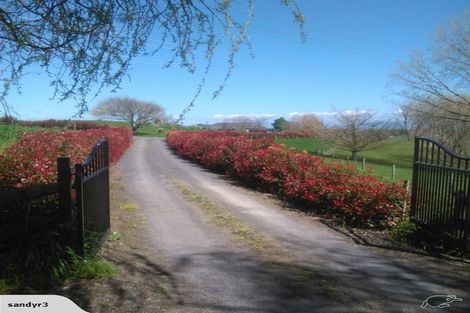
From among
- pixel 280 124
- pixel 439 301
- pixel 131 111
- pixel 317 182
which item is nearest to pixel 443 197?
pixel 439 301

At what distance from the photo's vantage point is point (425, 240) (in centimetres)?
746

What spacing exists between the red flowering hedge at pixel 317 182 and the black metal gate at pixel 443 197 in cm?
133

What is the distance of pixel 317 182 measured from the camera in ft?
36.8

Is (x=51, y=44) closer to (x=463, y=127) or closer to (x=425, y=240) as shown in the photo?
(x=425, y=240)

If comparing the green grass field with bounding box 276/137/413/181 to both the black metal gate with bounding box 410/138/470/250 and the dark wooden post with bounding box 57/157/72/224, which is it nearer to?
the black metal gate with bounding box 410/138/470/250

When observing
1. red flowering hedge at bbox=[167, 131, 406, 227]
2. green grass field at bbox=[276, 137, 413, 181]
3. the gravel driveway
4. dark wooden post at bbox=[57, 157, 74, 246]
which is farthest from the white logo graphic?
green grass field at bbox=[276, 137, 413, 181]

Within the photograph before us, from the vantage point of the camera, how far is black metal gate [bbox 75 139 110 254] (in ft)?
16.3

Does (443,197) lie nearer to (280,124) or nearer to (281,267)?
(281,267)

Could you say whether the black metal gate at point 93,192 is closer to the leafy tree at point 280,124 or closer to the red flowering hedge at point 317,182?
the red flowering hedge at point 317,182

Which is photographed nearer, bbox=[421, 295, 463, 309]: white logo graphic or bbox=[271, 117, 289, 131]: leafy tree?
bbox=[421, 295, 463, 309]: white logo graphic

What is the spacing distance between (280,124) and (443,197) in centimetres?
11105

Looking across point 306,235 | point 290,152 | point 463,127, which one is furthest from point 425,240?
point 463,127

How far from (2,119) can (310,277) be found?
3.76 metres

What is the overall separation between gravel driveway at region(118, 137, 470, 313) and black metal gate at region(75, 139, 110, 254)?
919 millimetres
